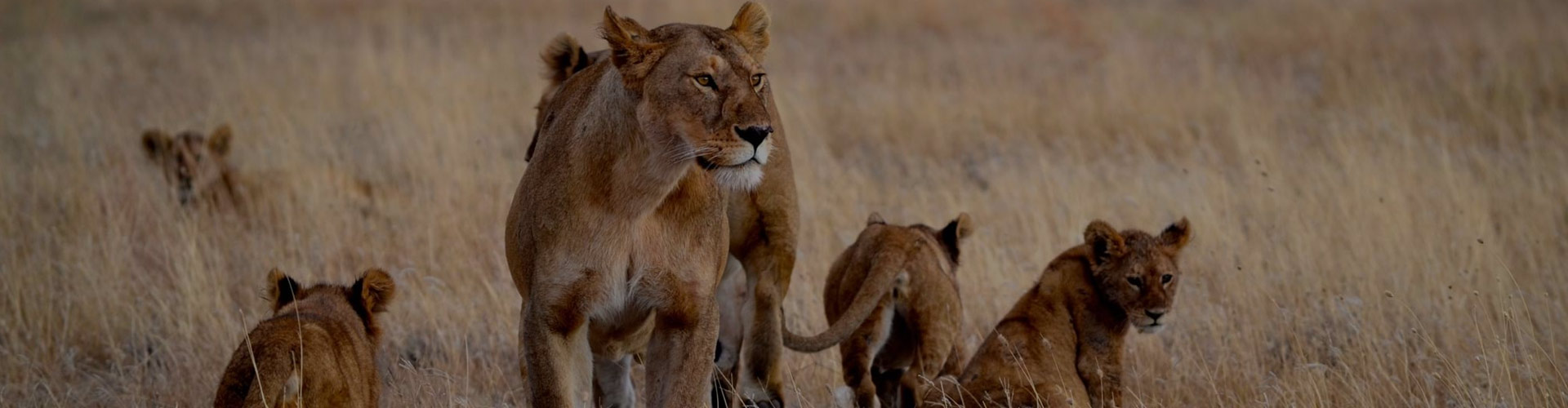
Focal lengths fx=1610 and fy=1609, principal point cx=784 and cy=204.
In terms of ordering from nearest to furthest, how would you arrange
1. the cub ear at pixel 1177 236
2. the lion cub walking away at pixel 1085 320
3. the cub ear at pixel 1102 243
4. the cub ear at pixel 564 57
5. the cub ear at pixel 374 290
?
the lion cub walking away at pixel 1085 320
the cub ear at pixel 374 290
the cub ear at pixel 1102 243
the cub ear at pixel 1177 236
the cub ear at pixel 564 57

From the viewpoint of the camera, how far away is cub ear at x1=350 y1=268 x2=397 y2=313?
5.56m

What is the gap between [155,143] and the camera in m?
10.3

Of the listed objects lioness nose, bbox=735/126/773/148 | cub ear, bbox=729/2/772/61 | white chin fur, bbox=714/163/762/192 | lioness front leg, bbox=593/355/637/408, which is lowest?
lioness front leg, bbox=593/355/637/408

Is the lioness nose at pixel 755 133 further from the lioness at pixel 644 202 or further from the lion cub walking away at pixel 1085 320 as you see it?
the lion cub walking away at pixel 1085 320

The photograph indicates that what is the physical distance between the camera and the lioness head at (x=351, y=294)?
5.54m

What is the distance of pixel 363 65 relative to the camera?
588 inches

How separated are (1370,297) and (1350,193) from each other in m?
2.31

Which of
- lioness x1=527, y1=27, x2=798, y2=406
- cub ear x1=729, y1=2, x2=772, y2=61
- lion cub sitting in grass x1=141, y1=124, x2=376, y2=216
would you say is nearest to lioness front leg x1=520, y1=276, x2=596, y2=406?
cub ear x1=729, y1=2, x2=772, y2=61

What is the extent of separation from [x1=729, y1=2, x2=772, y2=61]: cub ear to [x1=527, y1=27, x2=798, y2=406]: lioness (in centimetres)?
55

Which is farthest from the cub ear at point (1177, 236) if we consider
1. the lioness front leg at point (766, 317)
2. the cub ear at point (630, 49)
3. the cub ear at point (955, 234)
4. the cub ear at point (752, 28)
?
the cub ear at point (630, 49)

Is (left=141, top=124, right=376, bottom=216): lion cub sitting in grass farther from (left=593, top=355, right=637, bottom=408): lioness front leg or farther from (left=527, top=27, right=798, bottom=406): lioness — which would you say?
(left=593, top=355, right=637, bottom=408): lioness front leg

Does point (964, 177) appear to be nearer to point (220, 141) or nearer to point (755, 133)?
point (220, 141)

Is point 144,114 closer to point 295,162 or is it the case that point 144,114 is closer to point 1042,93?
point 295,162

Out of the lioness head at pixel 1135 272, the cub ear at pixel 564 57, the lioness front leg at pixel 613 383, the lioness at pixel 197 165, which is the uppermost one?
the cub ear at pixel 564 57
